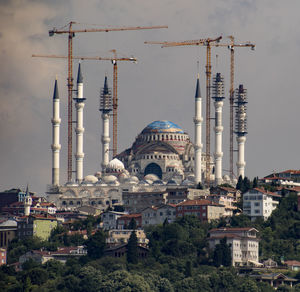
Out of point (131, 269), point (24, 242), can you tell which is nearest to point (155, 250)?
point (131, 269)

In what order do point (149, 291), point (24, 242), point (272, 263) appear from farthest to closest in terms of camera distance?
point (24, 242)
point (272, 263)
point (149, 291)

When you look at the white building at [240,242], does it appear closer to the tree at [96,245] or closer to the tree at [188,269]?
the tree at [188,269]

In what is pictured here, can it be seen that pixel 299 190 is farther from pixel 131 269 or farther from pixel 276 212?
pixel 131 269

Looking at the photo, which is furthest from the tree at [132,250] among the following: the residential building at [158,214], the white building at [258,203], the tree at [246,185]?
the tree at [246,185]

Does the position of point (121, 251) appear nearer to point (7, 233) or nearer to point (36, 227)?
point (36, 227)

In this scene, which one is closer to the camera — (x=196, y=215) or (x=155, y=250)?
(x=155, y=250)

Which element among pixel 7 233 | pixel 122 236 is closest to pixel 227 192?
pixel 122 236

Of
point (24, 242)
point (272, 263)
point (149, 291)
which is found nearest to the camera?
point (149, 291)

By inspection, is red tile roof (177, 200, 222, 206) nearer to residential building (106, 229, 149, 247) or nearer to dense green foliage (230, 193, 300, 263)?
dense green foliage (230, 193, 300, 263)
